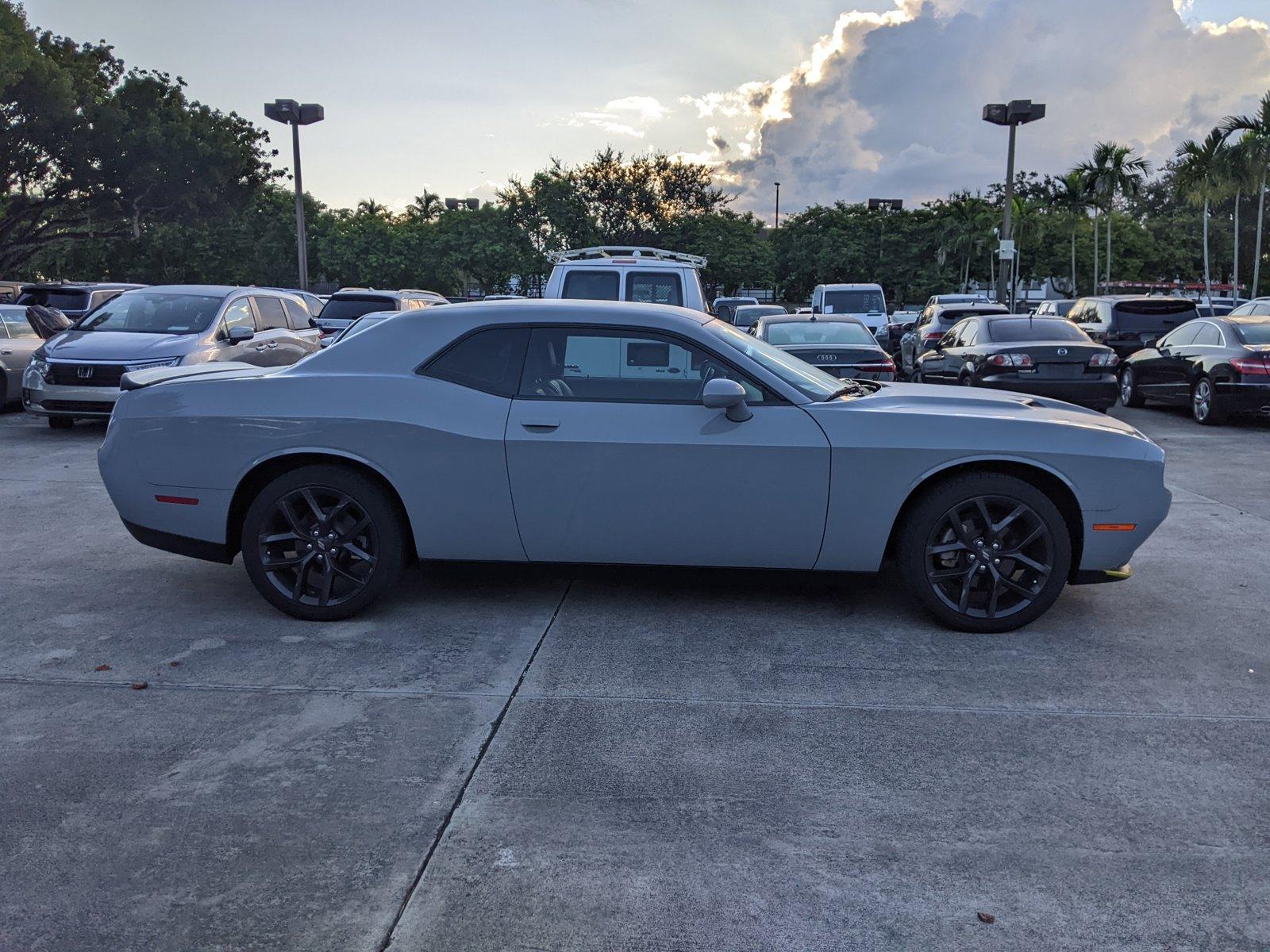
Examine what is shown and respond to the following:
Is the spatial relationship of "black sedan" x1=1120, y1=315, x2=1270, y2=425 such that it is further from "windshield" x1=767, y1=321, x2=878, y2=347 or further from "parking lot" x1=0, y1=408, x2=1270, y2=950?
"parking lot" x1=0, y1=408, x2=1270, y2=950

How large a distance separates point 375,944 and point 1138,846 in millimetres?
2144

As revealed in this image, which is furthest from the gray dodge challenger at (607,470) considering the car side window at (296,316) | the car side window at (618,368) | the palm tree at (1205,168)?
the palm tree at (1205,168)

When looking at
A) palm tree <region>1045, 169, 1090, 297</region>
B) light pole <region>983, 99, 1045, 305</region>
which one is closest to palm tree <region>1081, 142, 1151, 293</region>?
palm tree <region>1045, 169, 1090, 297</region>

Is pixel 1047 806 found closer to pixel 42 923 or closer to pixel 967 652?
pixel 967 652

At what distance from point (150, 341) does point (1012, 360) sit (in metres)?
9.73

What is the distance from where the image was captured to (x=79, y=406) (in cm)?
1158

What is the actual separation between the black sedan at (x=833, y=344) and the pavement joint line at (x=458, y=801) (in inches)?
280

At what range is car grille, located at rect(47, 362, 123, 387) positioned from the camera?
453 inches

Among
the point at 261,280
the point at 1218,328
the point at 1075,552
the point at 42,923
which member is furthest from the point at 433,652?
the point at 261,280

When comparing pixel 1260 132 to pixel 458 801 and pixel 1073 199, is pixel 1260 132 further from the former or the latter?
pixel 458 801

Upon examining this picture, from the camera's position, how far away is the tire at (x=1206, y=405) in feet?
43.0

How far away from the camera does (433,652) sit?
478cm

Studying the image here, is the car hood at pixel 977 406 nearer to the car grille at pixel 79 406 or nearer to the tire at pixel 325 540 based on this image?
the tire at pixel 325 540

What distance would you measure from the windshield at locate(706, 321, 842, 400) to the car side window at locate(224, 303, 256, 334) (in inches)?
344
